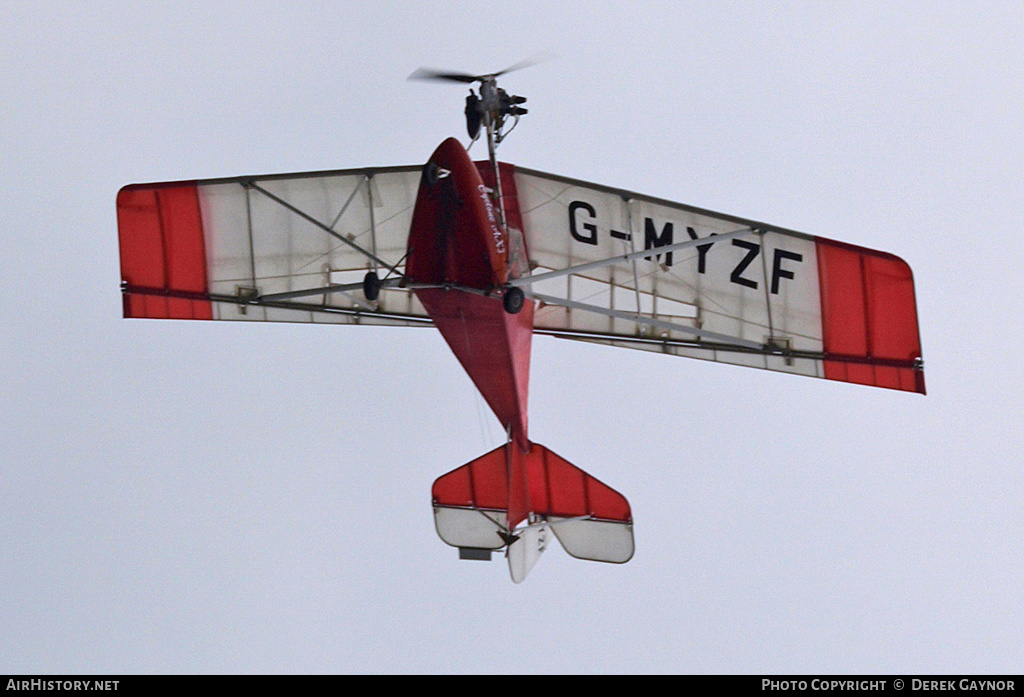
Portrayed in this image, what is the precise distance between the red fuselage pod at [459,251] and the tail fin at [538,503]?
4.47m

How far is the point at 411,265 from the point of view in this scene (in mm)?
22562

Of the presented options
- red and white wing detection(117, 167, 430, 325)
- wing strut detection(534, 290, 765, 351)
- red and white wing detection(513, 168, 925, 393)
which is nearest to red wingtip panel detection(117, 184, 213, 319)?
red and white wing detection(117, 167, 430, 325)

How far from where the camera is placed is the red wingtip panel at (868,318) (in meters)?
26.0

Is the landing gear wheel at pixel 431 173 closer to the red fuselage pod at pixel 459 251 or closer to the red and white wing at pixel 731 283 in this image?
the red fuselage pod at pixel 459 251

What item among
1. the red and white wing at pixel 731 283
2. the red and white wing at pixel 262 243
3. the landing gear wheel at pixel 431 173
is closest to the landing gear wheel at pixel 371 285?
the landing gear wheel at pixel 431 173

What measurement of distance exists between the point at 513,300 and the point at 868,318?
7116mm

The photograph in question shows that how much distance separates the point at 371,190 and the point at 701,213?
543cm

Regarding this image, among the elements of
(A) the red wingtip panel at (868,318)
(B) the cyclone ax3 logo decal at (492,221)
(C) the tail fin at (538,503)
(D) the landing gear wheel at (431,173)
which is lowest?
(C) the tail fin at (538,503)

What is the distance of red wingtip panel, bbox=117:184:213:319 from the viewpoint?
2741 cm

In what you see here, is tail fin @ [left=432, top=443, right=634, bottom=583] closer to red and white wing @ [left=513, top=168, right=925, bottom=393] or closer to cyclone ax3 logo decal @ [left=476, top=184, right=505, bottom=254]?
red and white wing @ [left=513, top=168, right=925, bottom=393]

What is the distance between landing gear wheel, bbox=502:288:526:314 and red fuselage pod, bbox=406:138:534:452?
28 cm

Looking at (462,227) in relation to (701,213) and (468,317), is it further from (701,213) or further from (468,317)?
(701,213)
